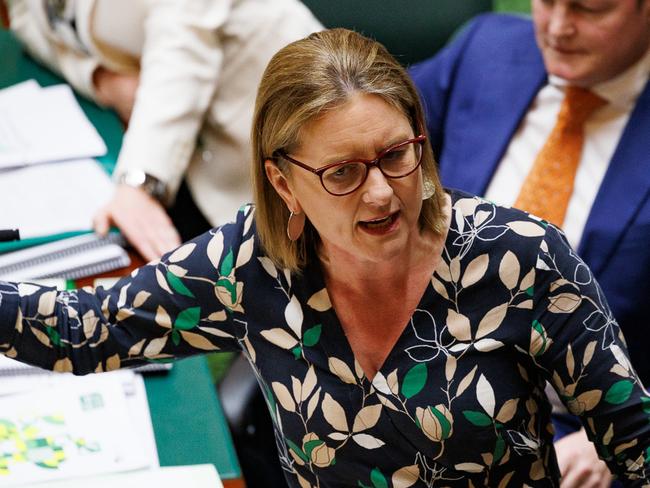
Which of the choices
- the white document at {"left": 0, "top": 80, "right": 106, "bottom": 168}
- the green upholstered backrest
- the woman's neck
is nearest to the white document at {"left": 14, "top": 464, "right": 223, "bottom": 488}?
the woman's neck

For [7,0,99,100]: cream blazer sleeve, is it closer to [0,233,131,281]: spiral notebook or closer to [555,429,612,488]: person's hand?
[0,233,131,281]: spiral notebook

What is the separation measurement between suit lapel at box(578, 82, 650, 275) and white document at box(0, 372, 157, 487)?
73 centimetres

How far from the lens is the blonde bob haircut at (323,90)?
1088 mm

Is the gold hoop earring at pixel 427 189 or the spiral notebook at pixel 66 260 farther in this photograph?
the spiral notebook at pixel 66 260

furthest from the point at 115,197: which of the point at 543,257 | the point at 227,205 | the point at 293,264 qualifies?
the point at 543,257

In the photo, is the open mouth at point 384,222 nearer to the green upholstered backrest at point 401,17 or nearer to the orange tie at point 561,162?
the orange tie at point 561,162

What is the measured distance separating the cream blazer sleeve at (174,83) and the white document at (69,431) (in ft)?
1.80

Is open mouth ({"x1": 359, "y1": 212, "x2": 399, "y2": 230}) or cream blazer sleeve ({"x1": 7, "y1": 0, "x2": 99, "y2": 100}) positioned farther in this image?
cream blazer sleeve ({"x1": 7, "y1": 0, "x2": 99, "y2": 100})

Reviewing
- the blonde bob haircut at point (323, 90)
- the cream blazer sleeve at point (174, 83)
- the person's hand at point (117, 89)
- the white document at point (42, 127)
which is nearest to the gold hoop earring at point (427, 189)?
the blonde bob haircut at point (323, 90)

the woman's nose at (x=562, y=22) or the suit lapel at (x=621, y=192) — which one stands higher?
the woman's nose at (x=562, y=22)

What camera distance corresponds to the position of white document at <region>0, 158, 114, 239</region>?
1677 mm

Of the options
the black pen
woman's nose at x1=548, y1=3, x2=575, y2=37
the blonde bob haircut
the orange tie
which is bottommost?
the black pen

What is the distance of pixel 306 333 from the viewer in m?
1.24

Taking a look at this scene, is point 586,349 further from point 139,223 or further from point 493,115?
point 139,223
